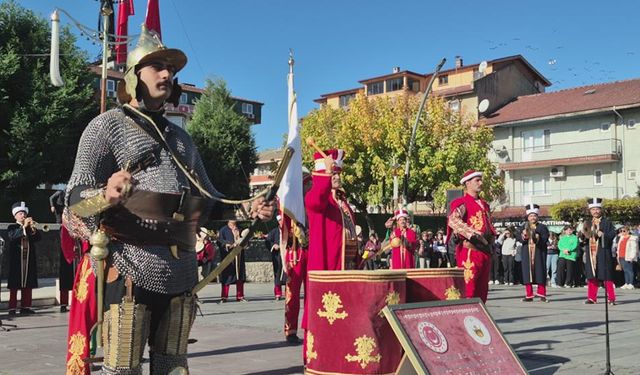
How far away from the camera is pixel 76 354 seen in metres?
3.56

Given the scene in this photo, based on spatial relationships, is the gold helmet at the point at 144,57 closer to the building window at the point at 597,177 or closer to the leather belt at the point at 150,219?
the leather belt at the point at 150,219

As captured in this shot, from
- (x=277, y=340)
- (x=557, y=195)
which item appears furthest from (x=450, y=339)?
(x=557, y=195)

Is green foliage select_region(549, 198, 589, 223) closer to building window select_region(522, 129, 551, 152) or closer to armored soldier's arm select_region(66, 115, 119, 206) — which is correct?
building window select_region(522, 129, 551, 152)

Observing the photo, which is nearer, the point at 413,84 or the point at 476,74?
the point at 476,74

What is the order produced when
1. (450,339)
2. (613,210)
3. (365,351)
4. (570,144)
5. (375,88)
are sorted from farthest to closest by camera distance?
(375,88)
(570,144)
(613,210)
(365,351)
(450,339)

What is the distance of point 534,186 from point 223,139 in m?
23.3

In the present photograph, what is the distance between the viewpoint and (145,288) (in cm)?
320

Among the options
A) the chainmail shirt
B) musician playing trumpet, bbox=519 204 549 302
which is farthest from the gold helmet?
musician playing trumpet, bbox=519 204 549 302

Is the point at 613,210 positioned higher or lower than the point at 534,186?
lower

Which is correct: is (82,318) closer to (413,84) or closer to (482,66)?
(482,66)

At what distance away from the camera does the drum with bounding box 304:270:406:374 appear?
204 inches

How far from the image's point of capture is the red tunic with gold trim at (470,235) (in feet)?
26.6

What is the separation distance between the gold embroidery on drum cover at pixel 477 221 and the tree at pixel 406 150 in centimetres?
3158

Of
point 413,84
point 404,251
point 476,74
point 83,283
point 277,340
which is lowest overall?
point 277,340
